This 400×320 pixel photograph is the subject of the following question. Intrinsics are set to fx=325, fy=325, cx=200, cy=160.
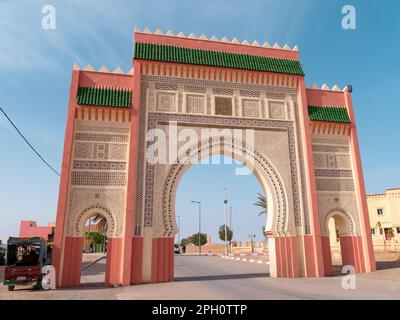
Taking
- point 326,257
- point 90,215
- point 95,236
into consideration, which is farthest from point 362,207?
point 95,236

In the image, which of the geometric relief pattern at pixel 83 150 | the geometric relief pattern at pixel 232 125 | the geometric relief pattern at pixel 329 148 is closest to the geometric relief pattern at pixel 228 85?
the geometric relief pattern at pixel 232 125

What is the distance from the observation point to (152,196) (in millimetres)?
10266

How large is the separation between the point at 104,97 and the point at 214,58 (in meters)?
4.13

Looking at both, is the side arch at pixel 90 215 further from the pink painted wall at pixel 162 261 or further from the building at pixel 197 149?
the pink painted wall at pixel 162 261

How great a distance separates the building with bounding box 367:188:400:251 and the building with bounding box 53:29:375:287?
60.5 ft

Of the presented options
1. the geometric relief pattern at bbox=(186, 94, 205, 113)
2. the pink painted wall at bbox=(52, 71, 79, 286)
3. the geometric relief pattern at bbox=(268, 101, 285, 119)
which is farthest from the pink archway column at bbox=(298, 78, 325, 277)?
the pink painted wall at bbox=(52, 71, 79, 286)

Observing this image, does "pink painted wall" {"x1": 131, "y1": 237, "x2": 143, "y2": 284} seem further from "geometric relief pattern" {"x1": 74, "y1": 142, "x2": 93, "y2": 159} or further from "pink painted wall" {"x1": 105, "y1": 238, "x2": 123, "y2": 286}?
"geometric relief pattern" {"x1": 74, "y1": 142, "x2": 93, "y2": 159}

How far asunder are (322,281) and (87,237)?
3314 cm

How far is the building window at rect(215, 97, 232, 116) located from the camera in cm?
1150


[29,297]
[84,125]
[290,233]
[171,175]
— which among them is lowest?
[29,297]

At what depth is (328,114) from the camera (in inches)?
482

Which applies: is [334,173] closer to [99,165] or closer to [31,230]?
[99,165]
